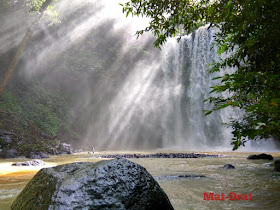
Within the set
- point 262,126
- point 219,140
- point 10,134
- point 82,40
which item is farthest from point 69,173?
point 82,40

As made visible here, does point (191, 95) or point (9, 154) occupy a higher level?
point (191, 95)

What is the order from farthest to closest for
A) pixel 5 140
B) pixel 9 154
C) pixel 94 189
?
pixel 5 140
pixel 9 154
pixel 94 189

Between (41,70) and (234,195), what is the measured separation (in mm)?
24498

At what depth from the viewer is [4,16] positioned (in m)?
18.4

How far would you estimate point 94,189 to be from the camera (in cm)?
191

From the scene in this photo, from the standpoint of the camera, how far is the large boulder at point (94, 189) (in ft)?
5.97

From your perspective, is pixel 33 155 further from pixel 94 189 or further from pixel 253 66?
pixel 253 66

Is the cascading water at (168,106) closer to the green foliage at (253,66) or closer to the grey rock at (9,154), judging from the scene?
the grey rock at (9,154)

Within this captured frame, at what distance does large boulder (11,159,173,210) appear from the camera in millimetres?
1820

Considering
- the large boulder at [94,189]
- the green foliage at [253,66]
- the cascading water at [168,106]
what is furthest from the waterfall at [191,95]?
the large boulder at [94,189]

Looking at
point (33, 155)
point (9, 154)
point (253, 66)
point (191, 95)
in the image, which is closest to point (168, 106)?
point (191, 95)

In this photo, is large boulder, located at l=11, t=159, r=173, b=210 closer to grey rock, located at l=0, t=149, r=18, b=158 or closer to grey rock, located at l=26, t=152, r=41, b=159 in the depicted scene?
grey rock, located at l=26, t=152, r=41, b=159

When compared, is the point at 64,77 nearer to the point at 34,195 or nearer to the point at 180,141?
the point at 180,141

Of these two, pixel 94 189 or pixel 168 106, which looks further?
pixel 168 106
